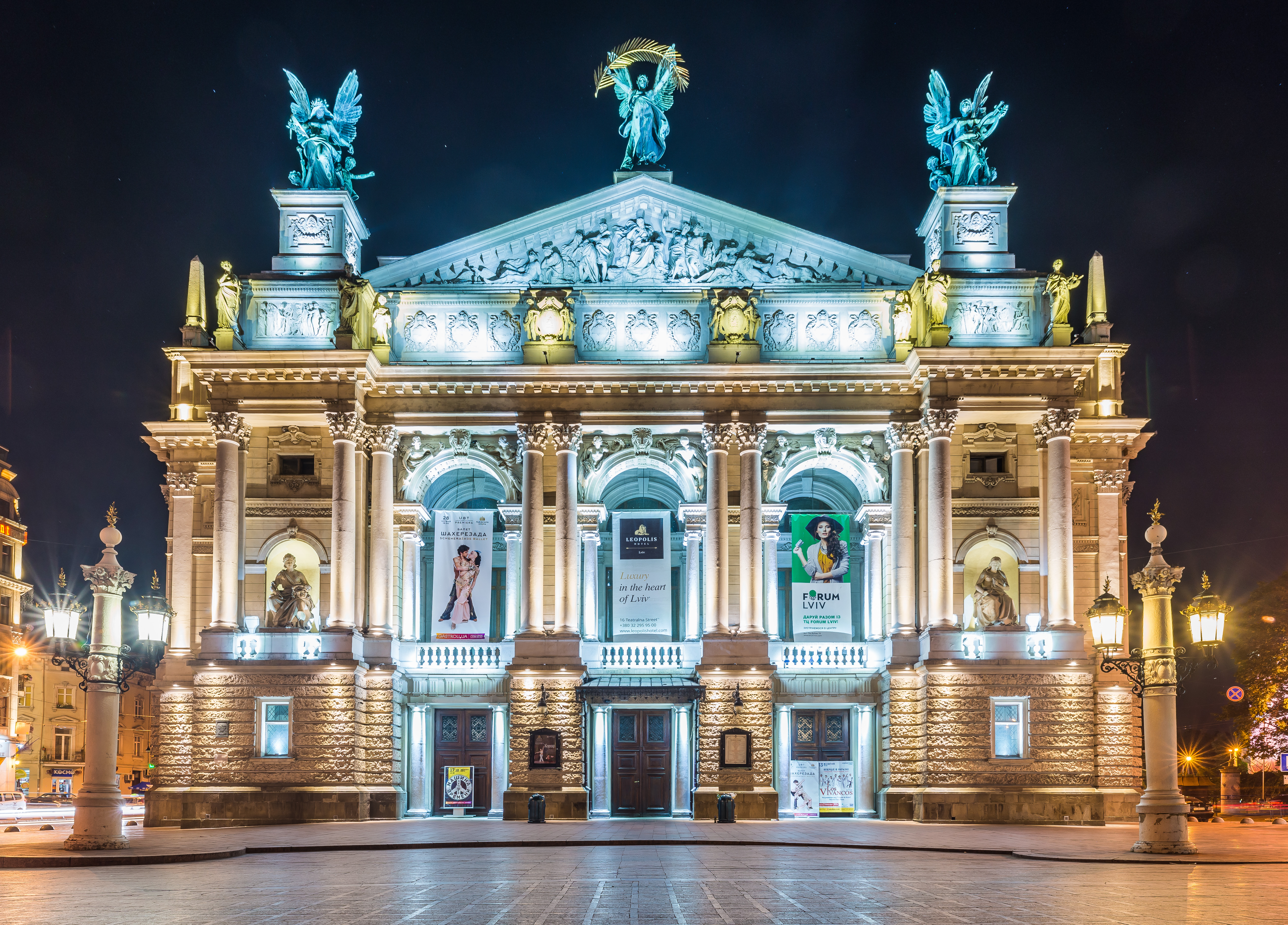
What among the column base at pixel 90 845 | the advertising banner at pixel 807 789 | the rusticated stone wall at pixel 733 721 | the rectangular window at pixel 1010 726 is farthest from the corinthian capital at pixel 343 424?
the rectangular window at pixel 1010 726

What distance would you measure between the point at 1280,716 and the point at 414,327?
118 ft

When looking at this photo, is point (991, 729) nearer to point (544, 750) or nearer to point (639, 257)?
point (544, 750)

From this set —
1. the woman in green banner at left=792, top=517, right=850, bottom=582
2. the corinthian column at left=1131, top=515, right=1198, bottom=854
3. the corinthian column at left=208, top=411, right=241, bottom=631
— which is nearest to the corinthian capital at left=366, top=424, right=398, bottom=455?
A: the corinthian column at left=208, top=411, right=241, bottom=631

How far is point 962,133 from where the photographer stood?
4712 cm

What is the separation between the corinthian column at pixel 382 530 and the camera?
4531 centimetres

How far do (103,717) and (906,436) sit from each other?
85.2 feet

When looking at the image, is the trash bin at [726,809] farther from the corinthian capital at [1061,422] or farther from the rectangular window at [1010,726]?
the corinthian capital at [1061,422]

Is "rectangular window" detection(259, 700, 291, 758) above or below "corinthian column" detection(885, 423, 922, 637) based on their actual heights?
below

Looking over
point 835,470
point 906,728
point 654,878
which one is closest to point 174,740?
point 906,728

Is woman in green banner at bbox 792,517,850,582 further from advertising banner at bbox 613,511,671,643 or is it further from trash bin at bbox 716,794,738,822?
trash bin at bbox 716,794,738,822

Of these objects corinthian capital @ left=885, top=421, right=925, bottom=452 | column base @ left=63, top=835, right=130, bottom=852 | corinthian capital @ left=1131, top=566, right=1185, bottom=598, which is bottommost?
column base @ left=63, top=835, right=130, bottom=852

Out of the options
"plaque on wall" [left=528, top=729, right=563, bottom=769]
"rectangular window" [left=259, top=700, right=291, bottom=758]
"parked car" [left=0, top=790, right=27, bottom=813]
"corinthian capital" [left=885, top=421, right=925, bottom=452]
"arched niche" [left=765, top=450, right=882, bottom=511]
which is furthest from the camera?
"parked car" [left=0, top=790, right=27, bottom=813]

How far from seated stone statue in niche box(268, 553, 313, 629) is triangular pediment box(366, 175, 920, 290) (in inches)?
391

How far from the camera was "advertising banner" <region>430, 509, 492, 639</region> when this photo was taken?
45.1 meters
